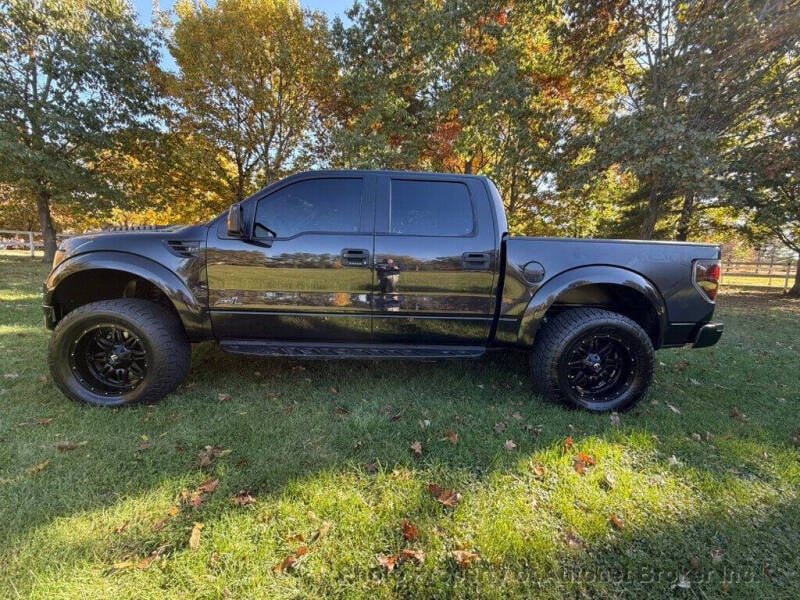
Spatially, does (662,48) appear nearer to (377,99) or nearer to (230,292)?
(377,99)

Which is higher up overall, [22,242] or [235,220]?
[235,220]

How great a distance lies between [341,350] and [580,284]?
195 centimetres

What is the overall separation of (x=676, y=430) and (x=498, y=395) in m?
1.30

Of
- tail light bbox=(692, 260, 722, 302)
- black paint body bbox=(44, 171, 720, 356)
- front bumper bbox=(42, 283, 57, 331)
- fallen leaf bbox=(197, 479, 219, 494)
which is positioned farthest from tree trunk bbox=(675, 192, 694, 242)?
front bumper bbox=(42, 283, 57, 331)

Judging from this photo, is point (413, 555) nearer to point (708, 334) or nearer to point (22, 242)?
point (708, 334)

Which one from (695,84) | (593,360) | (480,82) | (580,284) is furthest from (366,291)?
(695,84)

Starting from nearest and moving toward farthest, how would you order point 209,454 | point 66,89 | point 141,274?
1. point 209,454
2. point 141,274
3. point 66,89

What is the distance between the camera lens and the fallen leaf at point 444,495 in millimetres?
1931

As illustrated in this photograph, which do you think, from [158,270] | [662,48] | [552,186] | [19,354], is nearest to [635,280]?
[158,270]

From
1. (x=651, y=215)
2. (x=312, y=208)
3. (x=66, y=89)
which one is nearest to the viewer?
(x=312, y=208)

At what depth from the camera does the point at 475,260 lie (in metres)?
2.89

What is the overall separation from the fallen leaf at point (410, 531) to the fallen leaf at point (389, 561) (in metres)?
0.11

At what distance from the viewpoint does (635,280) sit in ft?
9.49

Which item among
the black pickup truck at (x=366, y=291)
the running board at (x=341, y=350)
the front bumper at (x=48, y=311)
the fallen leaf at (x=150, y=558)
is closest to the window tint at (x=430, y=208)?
the black pickup truck at (x=366, y=291)
